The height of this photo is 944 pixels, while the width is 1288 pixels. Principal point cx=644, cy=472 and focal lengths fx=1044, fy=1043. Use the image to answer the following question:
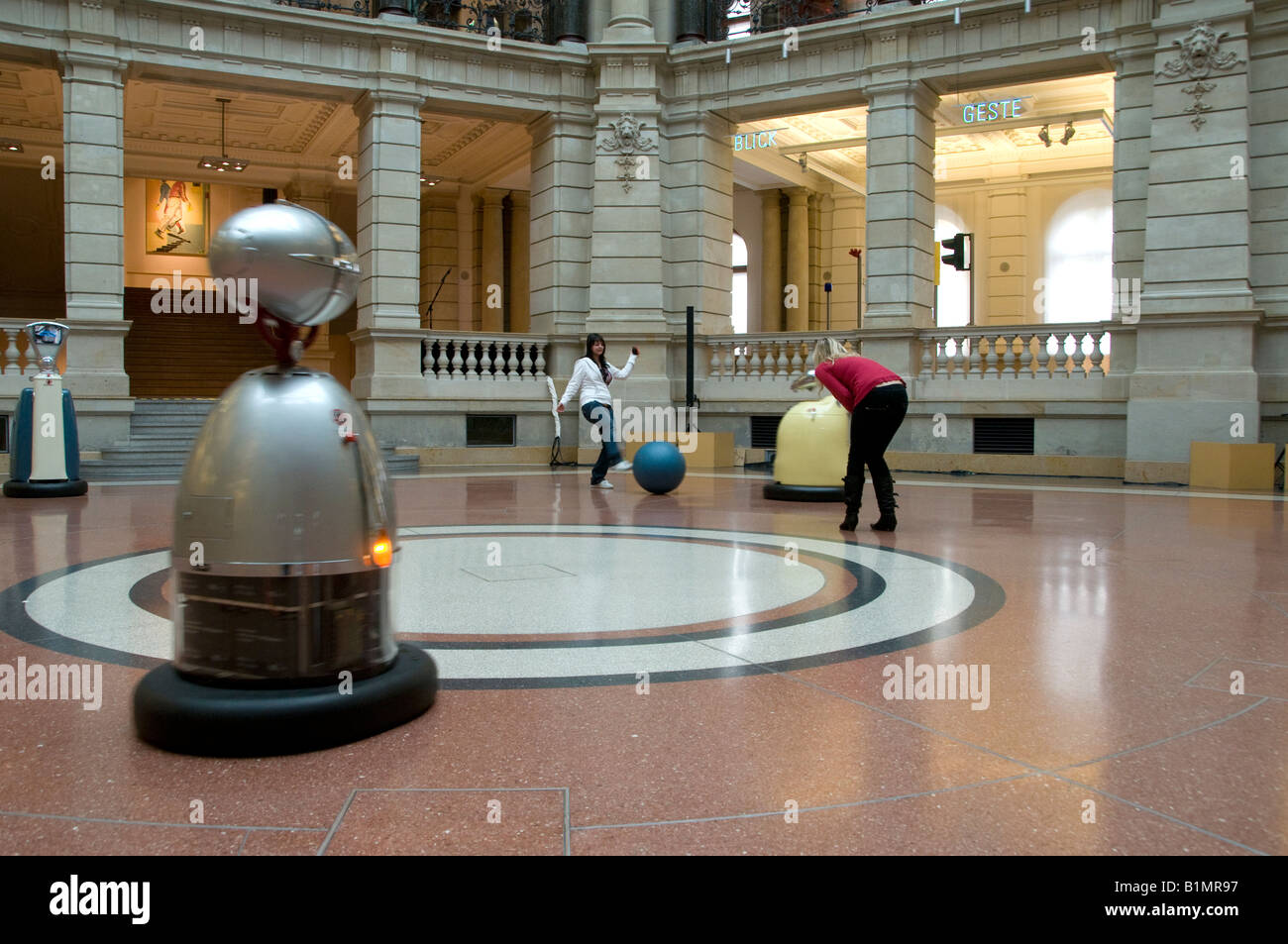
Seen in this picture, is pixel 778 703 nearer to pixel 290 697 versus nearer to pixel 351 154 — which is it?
pixel 290 697

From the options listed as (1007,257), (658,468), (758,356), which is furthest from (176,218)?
(1007,257)

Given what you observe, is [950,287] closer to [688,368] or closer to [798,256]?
[798,256]

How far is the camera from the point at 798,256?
26.8 meters

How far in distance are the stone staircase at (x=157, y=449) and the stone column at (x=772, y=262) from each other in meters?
12.9

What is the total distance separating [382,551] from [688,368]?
14976 mm

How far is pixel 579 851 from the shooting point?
2.25 metres

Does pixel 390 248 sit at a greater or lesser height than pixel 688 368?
greater

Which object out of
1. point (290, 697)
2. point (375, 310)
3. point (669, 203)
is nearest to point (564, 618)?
point (290, 697)

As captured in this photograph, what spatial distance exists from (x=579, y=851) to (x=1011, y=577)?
4.35 metres

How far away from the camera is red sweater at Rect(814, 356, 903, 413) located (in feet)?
27.4

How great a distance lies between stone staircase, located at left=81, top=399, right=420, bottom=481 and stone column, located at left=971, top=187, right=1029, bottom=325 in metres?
17.4

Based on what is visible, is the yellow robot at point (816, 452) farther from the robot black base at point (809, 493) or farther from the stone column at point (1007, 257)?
the stone column at point (1007, 257)

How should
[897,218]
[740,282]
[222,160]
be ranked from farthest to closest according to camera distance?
[740,282] < [222,160] < [897,218]

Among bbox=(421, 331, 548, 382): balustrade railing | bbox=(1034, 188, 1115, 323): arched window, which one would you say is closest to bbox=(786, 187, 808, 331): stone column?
bbox=(1034, 188, 1115, 323): arched window
